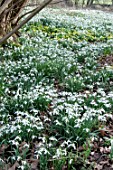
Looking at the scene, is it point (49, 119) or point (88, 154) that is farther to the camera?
point (49, 119)

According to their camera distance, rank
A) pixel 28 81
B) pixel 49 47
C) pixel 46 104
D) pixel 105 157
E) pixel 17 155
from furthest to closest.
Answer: pixel 49 47 < pixel 28 81 < pixel 46 104 < pixel 105 157 < pixel 17 155

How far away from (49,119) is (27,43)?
492 centimetres

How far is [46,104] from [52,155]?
1359 millimetres

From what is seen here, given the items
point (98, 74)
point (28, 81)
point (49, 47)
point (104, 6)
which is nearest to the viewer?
point (28, 81)

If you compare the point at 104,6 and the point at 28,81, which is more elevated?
the point at 104,6

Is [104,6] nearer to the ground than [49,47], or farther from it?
farther from it

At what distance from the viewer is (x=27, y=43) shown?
8.73m

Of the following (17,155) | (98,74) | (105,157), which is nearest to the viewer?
(17,155)

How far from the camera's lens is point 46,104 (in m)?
4.69

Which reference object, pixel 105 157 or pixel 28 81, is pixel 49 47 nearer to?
pixel 28 81

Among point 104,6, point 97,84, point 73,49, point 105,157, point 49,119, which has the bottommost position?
point 105,157

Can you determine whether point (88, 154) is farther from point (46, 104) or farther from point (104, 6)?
point (104, 6)

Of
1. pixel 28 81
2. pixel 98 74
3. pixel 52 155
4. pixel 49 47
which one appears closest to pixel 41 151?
pixel 52 155

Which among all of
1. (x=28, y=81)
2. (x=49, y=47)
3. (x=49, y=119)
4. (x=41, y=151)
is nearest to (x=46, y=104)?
(x=49, y=119)
